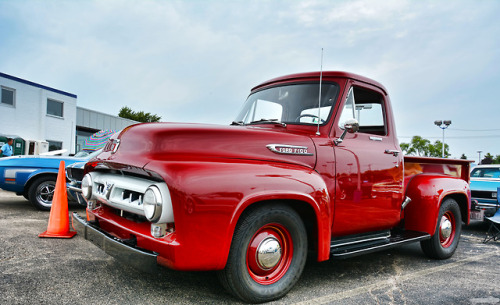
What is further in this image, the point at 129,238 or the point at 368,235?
the point at 368,235

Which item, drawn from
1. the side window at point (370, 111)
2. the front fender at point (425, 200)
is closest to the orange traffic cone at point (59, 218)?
the side window at point (370, 111)

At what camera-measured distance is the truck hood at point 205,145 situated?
2.72 metres

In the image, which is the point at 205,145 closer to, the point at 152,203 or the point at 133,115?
the point at 152,203

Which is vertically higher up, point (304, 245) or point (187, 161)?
point (187, 161)

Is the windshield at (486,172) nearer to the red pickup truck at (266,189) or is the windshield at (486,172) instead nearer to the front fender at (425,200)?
the front fender at (425,200)

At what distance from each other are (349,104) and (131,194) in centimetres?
227

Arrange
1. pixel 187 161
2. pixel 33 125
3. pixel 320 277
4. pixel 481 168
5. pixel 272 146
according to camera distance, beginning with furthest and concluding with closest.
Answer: pixel 33 125 → pixel 481 168 → pixel 320 277 → pixel 272 146 → pixel 187 161

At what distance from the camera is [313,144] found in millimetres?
3318

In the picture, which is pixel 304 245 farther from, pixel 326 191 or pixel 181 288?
pixel 181 288

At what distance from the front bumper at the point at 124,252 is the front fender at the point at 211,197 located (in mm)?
199

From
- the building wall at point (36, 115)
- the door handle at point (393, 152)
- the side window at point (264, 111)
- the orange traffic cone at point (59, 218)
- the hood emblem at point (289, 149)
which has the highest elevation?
the building wall at point (36, 115)

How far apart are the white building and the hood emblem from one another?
1901 centimetres

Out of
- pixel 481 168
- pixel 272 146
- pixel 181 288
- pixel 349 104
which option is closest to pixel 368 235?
pixel 349 104

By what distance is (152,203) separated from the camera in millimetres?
2488
